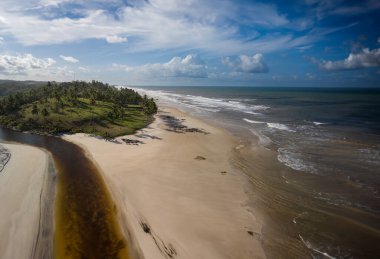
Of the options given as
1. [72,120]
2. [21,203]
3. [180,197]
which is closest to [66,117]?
[72,120]

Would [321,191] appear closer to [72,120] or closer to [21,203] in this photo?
[21,203]

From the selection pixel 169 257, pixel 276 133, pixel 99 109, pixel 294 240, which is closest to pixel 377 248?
pixel 294 240

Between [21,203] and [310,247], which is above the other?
[21,203]

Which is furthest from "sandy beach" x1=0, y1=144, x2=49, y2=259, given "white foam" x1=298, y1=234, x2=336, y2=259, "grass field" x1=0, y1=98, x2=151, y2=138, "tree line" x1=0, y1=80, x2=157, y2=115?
"tree line" x1=0, y1=80, x2=157, y2=115

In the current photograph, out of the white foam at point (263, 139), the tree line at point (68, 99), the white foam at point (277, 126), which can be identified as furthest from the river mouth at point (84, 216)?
the white foam at point (277, 126)

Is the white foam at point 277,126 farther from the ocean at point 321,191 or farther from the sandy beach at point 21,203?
the sandy beach at point 21,203

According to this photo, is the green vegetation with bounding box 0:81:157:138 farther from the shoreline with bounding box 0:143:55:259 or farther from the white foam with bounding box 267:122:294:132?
the white foam with bounding box 267:122:294:132

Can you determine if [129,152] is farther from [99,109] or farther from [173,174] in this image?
[99,109]
